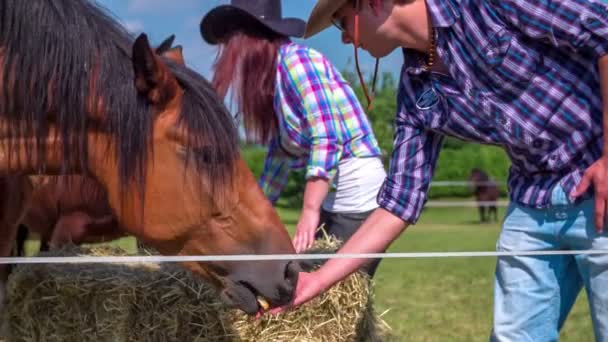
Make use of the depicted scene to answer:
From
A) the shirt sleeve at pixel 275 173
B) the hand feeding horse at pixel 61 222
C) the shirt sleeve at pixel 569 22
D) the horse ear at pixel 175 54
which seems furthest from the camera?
the hand feeding horse at pixel 61 222

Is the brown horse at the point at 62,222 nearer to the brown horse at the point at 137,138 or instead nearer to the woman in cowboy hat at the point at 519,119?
the brown horse at the point at 137,138

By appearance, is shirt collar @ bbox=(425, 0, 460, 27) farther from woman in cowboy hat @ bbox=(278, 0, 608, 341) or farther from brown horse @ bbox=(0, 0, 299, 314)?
brown horse @ bbox=(0, 0, 299, 314)

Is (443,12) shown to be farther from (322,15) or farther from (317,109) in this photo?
(317,109)

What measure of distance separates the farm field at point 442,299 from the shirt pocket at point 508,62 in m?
2.32

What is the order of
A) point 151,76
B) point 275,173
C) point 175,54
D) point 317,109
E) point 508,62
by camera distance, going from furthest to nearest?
point 275,173, point 317,109, point 175,54, point 151,76, point 508,62

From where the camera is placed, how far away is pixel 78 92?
245 cm

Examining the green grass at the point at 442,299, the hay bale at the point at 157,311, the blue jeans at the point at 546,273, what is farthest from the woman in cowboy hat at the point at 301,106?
the green grass at the point at 442,299

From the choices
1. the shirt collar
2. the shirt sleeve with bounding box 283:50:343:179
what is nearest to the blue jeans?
the shirt collar

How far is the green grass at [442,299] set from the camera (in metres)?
5.75

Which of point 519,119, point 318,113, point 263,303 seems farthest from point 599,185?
point 318,113

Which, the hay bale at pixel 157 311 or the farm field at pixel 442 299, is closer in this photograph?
the hay bale at pixel 157 311

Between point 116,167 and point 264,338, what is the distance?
1314 millimetres

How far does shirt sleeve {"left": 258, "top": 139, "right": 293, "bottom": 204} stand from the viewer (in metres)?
4.11

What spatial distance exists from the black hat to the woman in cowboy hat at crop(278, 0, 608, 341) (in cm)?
102
